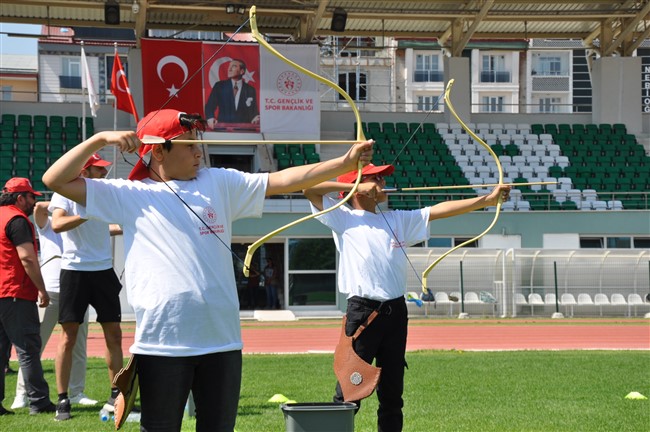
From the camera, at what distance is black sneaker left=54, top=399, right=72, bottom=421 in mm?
9023

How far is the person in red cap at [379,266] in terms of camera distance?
712 cm

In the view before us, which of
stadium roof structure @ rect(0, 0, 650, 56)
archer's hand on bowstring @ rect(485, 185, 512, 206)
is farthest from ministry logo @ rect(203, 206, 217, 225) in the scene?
stadium roof structure @ rect(0, 0, 650, 56)

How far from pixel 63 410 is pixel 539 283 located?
75.5 ft

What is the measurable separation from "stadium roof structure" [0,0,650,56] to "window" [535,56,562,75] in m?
53.0

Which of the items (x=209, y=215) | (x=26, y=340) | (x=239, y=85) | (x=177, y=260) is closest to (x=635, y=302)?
(x=239, y=85)

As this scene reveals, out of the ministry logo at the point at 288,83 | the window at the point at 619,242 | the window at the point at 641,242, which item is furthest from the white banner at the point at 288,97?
the window at the point at 641,242

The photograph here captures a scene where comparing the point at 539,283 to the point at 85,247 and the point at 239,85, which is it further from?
the point at 85,247

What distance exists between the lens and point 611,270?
30.6m

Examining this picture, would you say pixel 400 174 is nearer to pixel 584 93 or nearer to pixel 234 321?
pixel 234 321

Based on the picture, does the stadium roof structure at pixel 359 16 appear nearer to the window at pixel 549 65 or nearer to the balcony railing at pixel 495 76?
the balcony railing at pixel 495 76

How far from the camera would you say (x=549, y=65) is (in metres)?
91.9

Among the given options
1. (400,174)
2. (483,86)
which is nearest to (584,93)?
(483,86)

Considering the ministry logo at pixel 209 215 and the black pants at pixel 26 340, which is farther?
the black pants at pixel 26 340

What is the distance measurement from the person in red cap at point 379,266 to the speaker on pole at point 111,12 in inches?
1075
